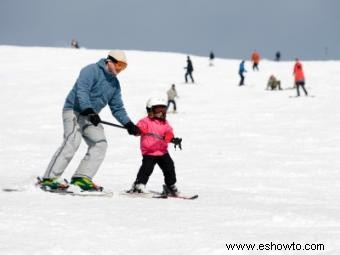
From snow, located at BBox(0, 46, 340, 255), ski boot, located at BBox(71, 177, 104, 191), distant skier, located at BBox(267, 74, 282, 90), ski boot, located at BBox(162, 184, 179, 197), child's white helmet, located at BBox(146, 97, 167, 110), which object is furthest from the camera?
distant skier, located at BBox(267, 74, 282, 90)

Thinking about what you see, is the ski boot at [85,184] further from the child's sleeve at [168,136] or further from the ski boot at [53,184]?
the child's sleeve at [168,136]

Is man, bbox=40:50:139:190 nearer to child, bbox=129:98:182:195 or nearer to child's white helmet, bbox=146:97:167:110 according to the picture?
child, bbox=129:98:182:195

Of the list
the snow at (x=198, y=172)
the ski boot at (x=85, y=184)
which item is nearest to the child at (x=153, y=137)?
the ski boot at (x=85, y=184)

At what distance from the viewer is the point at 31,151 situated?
14555 mm

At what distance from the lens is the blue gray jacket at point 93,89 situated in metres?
6.81

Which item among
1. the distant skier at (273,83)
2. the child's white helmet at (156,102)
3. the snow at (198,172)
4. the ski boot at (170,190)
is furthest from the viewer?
the distant skier at (273,83)

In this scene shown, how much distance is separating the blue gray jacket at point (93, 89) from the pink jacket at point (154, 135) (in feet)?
1.73

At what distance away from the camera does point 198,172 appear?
11367 millimetres

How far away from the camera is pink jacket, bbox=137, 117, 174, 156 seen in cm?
710

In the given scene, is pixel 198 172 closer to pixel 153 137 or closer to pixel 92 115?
pixel 153 137

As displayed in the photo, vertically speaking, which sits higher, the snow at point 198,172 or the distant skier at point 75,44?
the distant skier at point 75,44

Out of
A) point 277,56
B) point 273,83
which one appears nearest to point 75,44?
point 277,56

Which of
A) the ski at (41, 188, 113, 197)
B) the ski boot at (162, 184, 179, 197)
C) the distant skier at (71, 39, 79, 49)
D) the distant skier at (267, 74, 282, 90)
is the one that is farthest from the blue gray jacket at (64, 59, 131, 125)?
the distant skier at (71, 39, 79, 49)

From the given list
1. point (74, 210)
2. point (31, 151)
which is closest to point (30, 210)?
point (74, 210)
